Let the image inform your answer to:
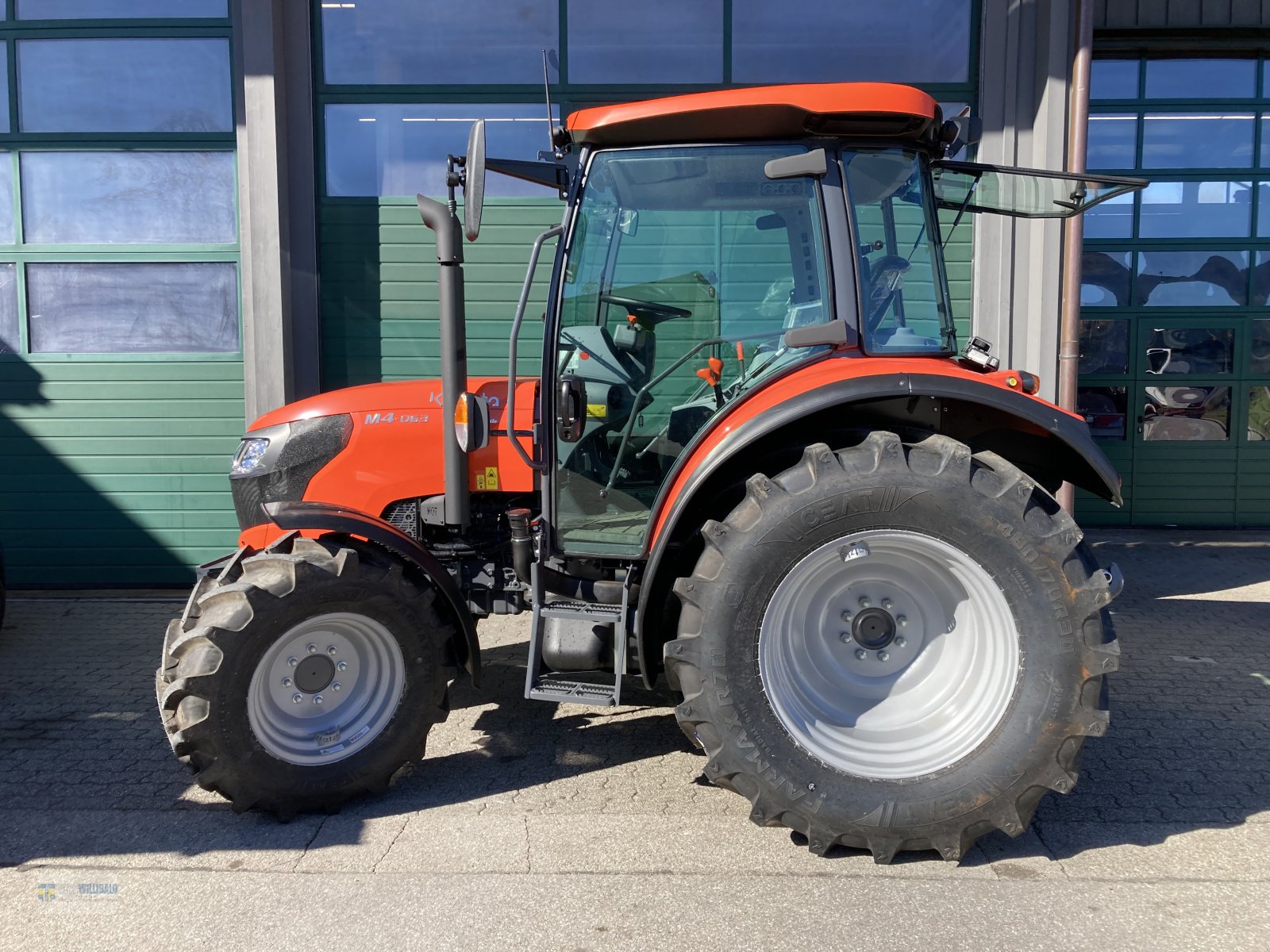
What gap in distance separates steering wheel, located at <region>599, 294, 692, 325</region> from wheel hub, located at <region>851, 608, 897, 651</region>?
3.69 ft

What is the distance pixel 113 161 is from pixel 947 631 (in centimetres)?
609

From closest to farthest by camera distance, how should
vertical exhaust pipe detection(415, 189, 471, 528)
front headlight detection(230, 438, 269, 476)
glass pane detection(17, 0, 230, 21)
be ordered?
1. vertical exhaust pipe detection(415, 189, 471, 528)
2. front headlight detection(230, 438, 269, 476)
3. glass pane detection(17, 0, 230, 21)

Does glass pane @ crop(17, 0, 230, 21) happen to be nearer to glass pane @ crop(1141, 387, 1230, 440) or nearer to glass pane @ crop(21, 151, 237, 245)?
glass pane @ crop(21, 151, 237, 245)

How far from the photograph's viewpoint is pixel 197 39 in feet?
20.5

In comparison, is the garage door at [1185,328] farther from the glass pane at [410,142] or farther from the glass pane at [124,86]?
the glass pane at [124,86]

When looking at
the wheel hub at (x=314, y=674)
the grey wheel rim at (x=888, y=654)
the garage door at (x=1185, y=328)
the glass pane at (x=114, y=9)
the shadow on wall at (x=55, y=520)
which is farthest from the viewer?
the garage door at (x=1185, y=328)

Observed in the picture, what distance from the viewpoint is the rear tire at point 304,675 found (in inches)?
114

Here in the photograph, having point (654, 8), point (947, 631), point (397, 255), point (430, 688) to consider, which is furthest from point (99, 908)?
point (654, 8)

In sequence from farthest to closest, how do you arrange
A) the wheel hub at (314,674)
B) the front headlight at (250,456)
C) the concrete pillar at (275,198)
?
the concrete pillar at (275,198) → the front headlight at (250,456) → the wheel hub at (314,674)

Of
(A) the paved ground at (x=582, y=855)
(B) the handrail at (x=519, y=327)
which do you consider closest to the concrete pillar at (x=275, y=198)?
(A) the paved ground at (x=582, y=855)

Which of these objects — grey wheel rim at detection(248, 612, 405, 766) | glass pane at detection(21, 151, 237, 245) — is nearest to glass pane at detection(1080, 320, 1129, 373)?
grey wheel rim at detection(248, 612, 405, 766)

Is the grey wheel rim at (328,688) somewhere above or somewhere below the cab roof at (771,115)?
below

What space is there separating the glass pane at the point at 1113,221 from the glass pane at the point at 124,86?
625 cm

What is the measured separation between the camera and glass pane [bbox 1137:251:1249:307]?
7.32 m
